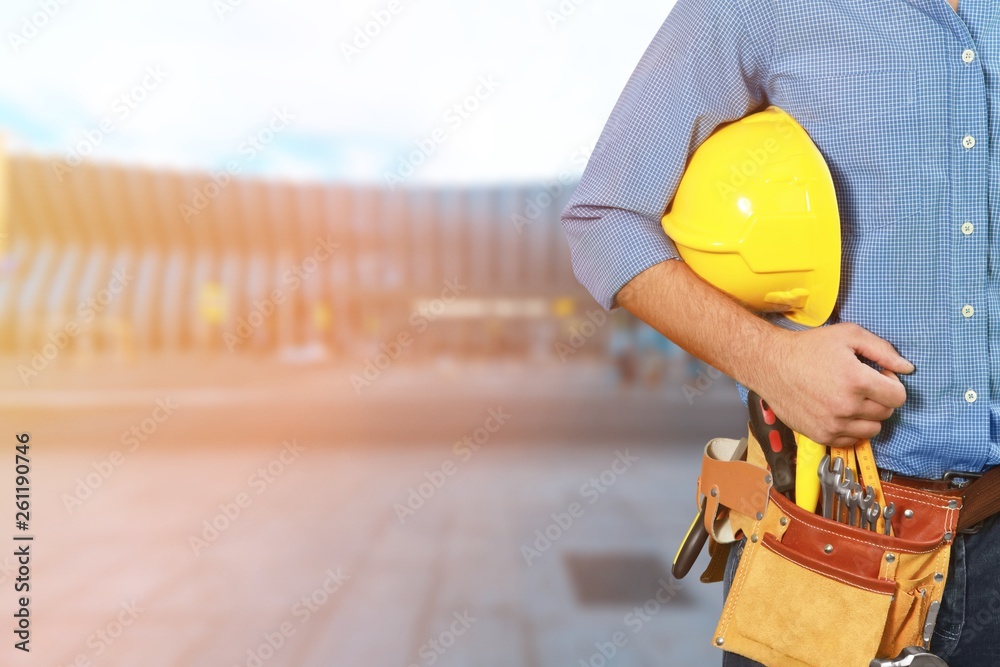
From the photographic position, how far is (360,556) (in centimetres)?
455

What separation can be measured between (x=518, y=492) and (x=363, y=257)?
31.1 feet

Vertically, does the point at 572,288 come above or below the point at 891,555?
below

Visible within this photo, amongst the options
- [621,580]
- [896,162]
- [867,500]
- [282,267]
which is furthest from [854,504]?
[282,267]

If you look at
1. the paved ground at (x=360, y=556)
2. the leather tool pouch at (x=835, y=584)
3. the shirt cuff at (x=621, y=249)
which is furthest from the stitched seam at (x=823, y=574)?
the paved ground at (x=360, y=556)

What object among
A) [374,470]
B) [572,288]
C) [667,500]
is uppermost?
[667,500]

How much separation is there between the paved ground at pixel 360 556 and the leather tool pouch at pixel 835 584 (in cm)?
248

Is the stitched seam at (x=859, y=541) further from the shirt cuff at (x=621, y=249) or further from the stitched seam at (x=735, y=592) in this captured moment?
the shirt cuff at (x=621, y=249)

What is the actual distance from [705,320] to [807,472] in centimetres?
22

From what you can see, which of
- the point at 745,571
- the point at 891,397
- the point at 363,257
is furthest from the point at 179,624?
the point at 363,257

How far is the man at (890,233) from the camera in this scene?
0.87m

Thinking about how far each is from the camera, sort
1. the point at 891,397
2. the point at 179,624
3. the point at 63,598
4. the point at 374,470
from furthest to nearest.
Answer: the point at 374,470 < the point at 63,598 < the point at 179,624 < the point at 891,397

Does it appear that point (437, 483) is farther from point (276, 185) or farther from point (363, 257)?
point (276, 185)

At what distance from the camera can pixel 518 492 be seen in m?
6.15

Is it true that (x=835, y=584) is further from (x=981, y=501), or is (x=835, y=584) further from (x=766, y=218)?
(x=766, y=218)
